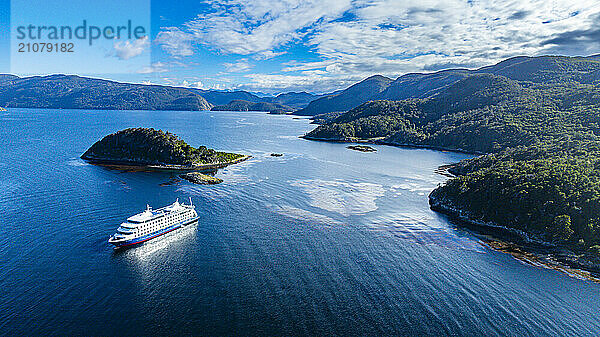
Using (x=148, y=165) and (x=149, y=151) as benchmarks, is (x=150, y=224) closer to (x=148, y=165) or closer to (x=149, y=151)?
(x=148, y=165)

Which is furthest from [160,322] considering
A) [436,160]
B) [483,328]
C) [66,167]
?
[436,160]

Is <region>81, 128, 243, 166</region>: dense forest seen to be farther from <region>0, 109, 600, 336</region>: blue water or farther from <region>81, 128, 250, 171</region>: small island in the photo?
<region>0, 109, 600, 336</region>: blue water

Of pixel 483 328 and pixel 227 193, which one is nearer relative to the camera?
Answer: pixel 483 328

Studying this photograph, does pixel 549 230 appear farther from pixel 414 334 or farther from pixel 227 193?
pixel 227 193

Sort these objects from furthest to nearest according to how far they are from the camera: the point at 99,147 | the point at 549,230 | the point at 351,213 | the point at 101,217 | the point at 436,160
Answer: the point at 436,160
the point at 99,147
the point at 351,213
the point at 101,217
the point at 549,230

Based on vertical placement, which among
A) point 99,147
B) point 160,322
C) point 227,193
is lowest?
point 160,322

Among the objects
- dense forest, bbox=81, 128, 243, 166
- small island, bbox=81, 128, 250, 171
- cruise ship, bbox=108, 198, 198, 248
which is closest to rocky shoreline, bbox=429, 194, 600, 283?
cruise ship, bbox=108, 198, 198, 248
